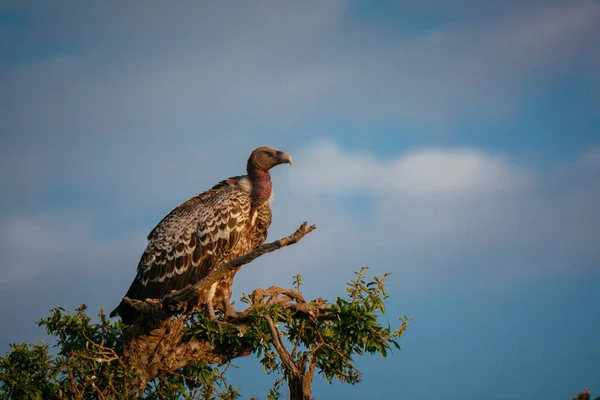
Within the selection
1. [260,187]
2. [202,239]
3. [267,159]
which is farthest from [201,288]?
[267,159]

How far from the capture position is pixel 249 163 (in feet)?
45.3

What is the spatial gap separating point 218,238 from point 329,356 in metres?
3.45

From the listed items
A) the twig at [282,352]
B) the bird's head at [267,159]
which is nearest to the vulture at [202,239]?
the bird's head at [267,159]

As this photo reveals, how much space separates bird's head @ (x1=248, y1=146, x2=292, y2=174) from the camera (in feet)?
44.5

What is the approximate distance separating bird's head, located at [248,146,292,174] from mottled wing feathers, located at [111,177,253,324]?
791 millimetres

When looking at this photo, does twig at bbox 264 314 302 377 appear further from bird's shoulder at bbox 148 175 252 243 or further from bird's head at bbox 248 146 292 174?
bird's head at bbox 248 146 292 174

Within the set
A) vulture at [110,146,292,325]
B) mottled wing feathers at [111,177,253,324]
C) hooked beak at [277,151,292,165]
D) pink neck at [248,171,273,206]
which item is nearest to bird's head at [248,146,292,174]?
hooked beak at [277,151,292,165]

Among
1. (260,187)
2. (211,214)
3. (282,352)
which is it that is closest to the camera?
(282,352)

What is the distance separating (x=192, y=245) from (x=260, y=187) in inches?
74.5

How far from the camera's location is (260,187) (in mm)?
13281

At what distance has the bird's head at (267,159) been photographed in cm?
1356

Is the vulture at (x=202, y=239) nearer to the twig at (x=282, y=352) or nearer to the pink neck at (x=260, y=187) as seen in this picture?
the pink neck at (x=260, y=187)

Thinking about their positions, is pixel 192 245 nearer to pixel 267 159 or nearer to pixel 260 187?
pixel 260 187

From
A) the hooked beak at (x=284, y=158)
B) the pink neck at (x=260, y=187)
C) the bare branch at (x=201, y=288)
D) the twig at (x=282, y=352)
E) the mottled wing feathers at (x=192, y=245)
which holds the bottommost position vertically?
the twig at (x=282, y=352)
